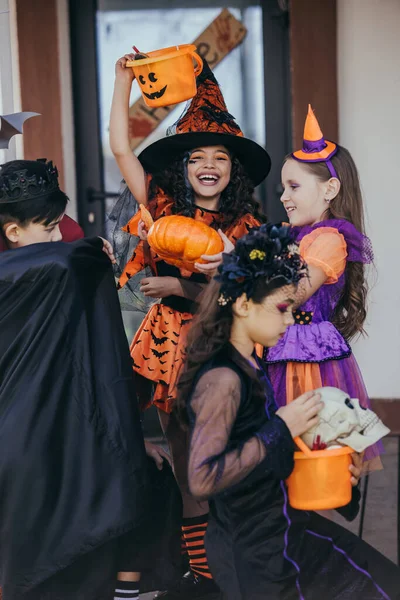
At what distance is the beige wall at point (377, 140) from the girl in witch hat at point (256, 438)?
113 inches

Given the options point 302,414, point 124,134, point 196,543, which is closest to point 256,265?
point 302,414

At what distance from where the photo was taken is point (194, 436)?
234 centimetres

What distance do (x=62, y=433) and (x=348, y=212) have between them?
Answer: 127 centimetres

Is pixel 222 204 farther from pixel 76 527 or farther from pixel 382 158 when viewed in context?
pixel 382 158

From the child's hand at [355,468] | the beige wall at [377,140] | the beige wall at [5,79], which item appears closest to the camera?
the child's hand at [355,468]

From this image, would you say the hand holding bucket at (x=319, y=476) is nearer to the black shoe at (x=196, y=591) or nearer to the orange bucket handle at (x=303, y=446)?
the orange bucket handle at (x=303, y=446)

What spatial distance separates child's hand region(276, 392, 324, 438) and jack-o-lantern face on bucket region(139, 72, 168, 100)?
4.08 ft

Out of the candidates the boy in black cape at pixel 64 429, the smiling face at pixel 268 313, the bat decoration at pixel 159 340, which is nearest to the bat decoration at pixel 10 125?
the boy in black cape at pixel 64 429

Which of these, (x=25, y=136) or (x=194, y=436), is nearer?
(x=194, y=436)

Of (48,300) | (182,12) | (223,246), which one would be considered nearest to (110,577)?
(48,300)

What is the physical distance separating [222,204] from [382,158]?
228cm

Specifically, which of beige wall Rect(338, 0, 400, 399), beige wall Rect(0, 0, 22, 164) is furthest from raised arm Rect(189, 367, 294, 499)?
beige wall Rect(338, 0, 400, 399)

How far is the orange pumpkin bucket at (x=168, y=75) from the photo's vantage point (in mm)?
3016

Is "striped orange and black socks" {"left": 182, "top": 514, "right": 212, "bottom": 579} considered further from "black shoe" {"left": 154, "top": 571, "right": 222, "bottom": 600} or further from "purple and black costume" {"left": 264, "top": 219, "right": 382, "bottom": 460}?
"purple and black costume" {"left": 264, "top": 219, "right": 382, "bottom": 460}
